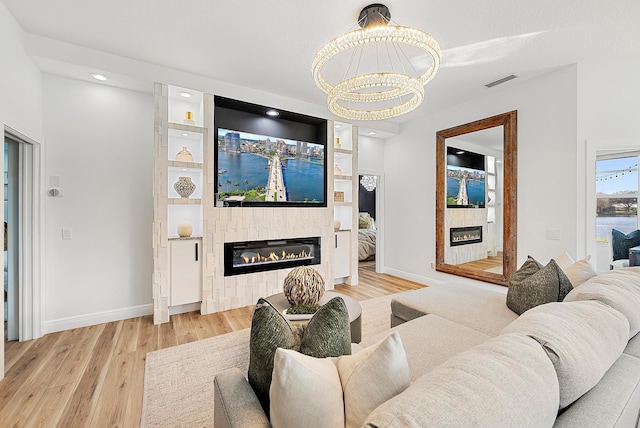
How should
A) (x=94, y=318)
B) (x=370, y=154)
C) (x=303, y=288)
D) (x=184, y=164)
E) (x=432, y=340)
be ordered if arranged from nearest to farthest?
(x=432, y=340) → (x=303, y=288) → (x=94, y=318) → (x=184, y=164) → (x=370, y=154)

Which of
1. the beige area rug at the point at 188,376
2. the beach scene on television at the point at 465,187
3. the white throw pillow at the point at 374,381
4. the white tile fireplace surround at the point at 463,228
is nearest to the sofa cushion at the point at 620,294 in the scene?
the white throw pillow at the point at 374,381

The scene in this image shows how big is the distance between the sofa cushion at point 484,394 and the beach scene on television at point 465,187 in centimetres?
393

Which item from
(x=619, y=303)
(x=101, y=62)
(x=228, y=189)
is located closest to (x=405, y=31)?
(x=619, y=303)

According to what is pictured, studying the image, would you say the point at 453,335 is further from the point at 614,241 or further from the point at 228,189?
the point at 614,241

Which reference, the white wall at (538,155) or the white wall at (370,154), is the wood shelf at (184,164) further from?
the white wall at (538,155)

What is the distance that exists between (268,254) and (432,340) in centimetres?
267

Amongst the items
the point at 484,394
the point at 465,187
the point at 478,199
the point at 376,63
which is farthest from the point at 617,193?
the point at 484,394

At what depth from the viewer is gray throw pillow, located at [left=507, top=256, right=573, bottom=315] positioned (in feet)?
6.49

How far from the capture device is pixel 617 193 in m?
3.45

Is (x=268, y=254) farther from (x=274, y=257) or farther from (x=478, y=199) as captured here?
(x=478, y=199)

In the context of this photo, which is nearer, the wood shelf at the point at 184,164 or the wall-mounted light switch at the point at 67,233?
the wall-mounted light switch at the point at 67,233

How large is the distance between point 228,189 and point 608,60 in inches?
177

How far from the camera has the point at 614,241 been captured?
351 centimetres

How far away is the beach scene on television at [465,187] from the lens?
4295mm
